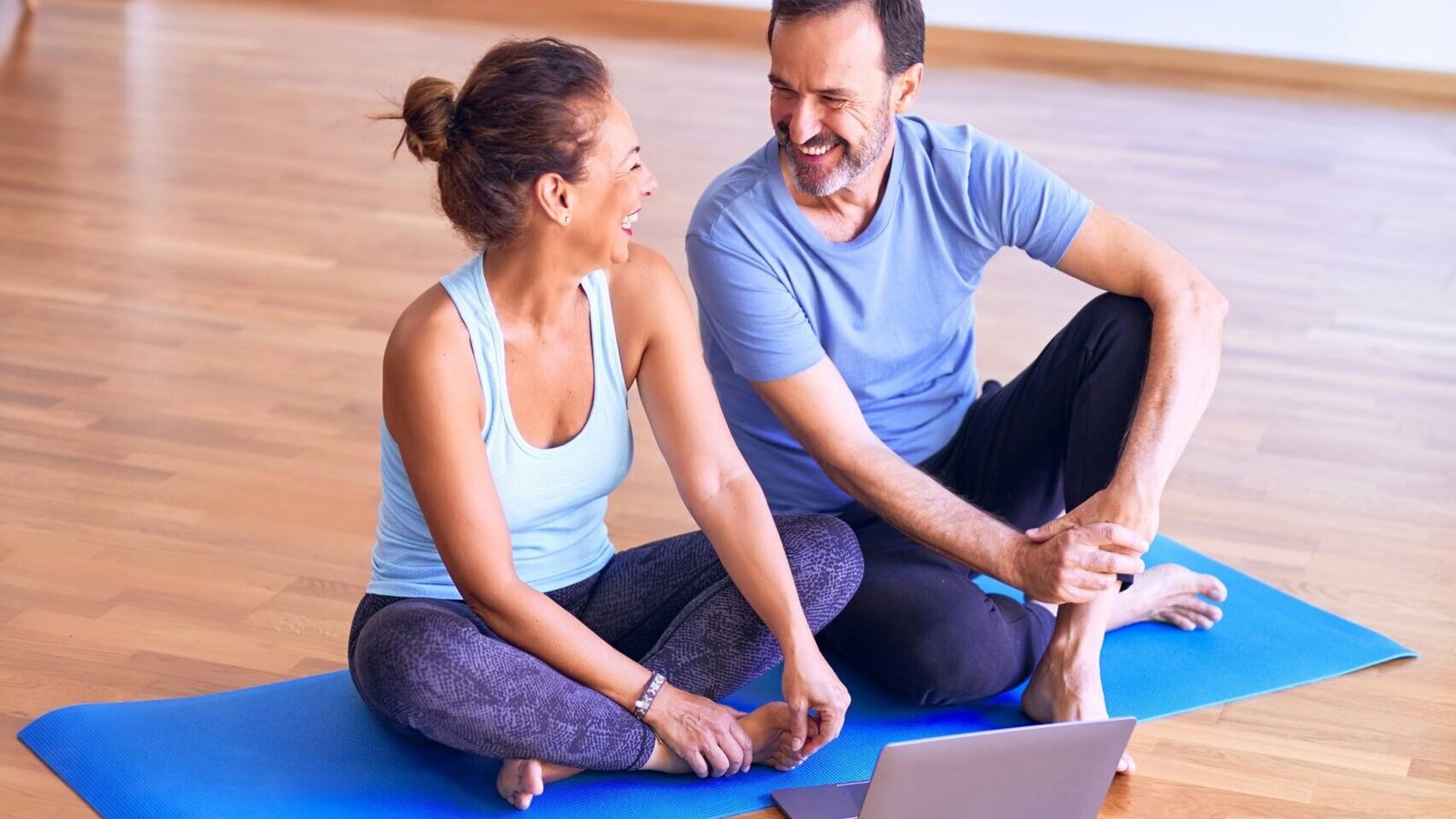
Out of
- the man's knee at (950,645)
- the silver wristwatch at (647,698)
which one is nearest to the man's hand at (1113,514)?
the man's knee at (950,645)

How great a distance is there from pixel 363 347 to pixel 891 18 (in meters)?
1.55

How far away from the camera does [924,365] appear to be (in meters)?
2.20

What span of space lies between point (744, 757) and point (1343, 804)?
0.69 metres

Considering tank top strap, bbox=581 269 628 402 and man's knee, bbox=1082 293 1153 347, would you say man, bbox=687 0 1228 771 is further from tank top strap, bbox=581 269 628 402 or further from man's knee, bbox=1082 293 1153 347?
tank top strap, bbox=581 269 628 402

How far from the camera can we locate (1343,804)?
6.38ft

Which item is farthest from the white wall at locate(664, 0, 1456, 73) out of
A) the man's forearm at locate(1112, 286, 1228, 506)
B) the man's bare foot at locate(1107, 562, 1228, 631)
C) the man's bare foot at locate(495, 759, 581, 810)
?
the man's bare foot at locate(495, 759, 581, 810)

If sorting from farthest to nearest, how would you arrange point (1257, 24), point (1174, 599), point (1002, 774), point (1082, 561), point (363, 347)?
point (1257, 24)
point (363, 347)
point (1174, 599)
point (1082, 561)
point (1002, 774)

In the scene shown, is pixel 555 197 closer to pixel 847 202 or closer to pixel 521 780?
pixel 847 202

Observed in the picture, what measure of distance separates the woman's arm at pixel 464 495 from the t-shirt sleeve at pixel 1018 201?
721mm

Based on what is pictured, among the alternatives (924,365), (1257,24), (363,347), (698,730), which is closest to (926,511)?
(924,365)

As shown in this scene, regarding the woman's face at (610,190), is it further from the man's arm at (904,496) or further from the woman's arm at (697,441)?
the man's arm at (904,496)

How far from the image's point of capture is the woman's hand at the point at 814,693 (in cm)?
182

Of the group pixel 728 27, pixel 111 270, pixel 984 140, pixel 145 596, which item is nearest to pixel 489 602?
pixel 145 596

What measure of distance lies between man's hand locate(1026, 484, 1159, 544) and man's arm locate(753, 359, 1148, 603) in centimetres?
2
